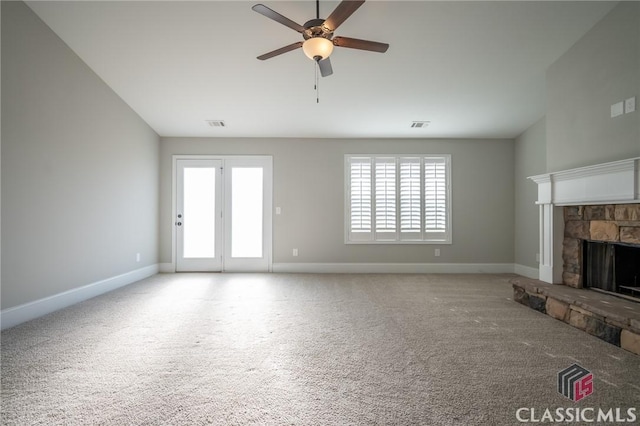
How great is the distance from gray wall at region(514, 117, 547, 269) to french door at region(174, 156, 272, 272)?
14.6 feet

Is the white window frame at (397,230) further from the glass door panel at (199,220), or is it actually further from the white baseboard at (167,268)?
the white baseboard at (167,268)

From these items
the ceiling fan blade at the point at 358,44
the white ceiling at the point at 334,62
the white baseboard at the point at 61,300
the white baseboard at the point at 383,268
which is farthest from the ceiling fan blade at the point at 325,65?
the white baseboard at the point at 61,300

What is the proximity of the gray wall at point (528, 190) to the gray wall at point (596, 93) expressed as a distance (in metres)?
1.27

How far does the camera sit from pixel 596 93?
317cm

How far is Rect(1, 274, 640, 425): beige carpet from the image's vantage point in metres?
1.61

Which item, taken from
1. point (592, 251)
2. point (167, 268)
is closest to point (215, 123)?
point (167, 268)

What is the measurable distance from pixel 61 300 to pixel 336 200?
160 inches

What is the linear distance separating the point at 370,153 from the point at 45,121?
4.53m

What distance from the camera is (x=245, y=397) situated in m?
1.73

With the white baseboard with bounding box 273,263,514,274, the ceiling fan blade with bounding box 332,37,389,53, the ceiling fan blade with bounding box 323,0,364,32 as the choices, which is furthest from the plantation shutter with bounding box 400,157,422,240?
the ceiling fan blade with bounding box 323,0,364,32

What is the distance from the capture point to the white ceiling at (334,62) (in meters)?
3.04

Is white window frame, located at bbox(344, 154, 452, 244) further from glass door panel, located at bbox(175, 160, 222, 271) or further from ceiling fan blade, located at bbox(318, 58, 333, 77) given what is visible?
ceiling fan blade, located at bbox(318, 58, 333, 77)

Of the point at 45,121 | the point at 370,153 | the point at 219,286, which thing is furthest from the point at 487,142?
the point at 45,121

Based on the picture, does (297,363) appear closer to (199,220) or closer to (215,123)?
(199,220)
